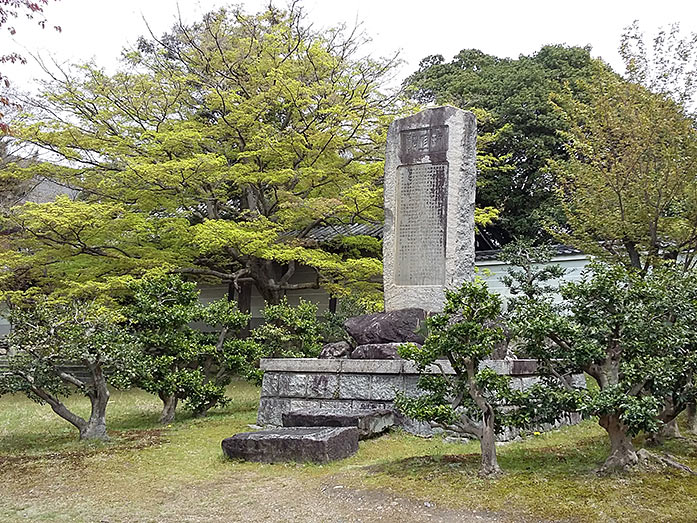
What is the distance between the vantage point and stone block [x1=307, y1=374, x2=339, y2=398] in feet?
24.2

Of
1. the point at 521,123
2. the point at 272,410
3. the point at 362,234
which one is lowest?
the point at 272,410

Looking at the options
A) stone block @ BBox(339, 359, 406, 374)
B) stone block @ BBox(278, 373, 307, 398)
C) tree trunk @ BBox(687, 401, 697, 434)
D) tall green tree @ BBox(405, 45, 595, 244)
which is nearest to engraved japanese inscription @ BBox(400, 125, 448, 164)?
stone block @ BBox(339, 359, 406, 374)

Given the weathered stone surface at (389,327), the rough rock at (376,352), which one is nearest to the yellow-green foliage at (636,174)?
the weathered stone surface at (389,327)

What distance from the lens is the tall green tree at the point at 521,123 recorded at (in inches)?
699

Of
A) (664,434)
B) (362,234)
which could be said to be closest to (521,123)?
(362,234)

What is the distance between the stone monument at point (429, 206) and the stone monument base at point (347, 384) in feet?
4.12

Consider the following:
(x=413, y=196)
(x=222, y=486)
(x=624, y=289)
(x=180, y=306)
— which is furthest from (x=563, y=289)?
(x=180, y=306)

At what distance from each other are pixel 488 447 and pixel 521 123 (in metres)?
14.8

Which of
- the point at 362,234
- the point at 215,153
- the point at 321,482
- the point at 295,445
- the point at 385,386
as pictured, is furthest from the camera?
the point at 362,234

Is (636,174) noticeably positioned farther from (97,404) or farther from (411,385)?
(97,404)

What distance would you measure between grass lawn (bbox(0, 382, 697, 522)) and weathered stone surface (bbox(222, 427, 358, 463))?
115 mm

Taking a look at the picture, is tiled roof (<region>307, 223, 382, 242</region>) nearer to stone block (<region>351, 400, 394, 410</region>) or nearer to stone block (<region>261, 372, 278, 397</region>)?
stone block (<region>261, 372, 278, 397</region>)

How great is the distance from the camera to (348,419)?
6.37 meters

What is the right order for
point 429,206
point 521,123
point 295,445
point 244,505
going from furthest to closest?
point 521,123 → point 429,206 → point 295,445 → point 244,505
